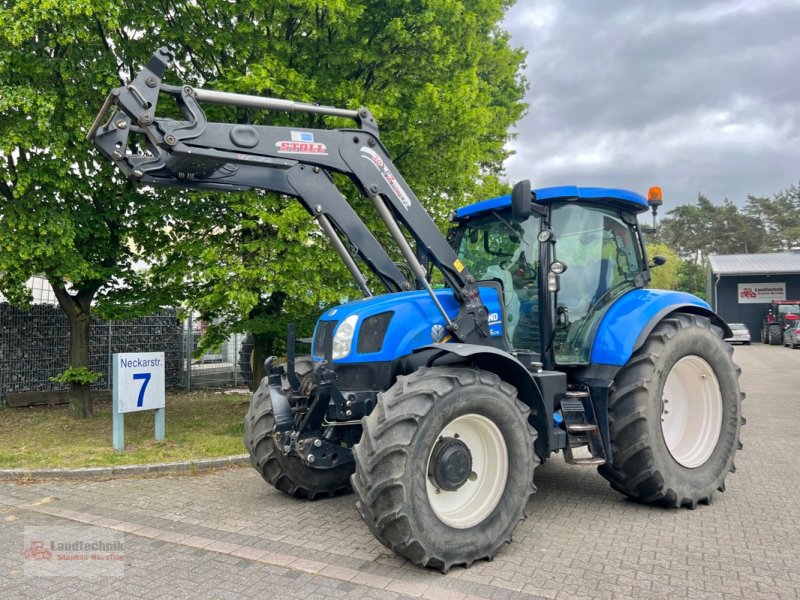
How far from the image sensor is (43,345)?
41.3ft

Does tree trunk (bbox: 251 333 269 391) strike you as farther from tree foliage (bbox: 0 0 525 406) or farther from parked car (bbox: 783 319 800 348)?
parked car (bbox: 783 319 800 348)

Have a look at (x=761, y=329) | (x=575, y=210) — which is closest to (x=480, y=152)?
(x=575, y=210)

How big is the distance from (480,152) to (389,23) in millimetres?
2470

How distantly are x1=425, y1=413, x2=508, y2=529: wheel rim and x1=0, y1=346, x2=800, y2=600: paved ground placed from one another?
361mm

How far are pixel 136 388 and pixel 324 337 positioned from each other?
4.13 metres

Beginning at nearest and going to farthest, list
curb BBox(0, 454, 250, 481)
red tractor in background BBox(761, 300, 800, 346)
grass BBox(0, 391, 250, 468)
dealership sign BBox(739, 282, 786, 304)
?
curb BBox(0, 454, 250, 481)
grass BBox(0, 391, 250, 468)
red tractor in background BBox(761, 300, 800, 346)
dealership sign BBox(739, 282, 786, 304)

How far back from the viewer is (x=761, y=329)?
40500 mm

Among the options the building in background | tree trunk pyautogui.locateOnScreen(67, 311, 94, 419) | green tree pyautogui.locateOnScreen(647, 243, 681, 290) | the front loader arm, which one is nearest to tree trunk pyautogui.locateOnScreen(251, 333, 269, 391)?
tree trunk pyautogui.locateOnScreen(67, 311, 94, 419)

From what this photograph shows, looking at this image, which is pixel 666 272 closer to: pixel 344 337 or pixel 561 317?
pixel 561 317

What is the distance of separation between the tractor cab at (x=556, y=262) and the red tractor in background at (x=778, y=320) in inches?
1349

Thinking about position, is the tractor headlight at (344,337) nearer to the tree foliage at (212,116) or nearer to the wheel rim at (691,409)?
the wheel rim at (691,409)

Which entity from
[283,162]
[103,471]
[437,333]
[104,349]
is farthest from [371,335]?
[104,349]

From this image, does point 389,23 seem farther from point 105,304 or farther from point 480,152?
point 105,304

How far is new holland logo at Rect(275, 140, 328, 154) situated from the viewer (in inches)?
181
